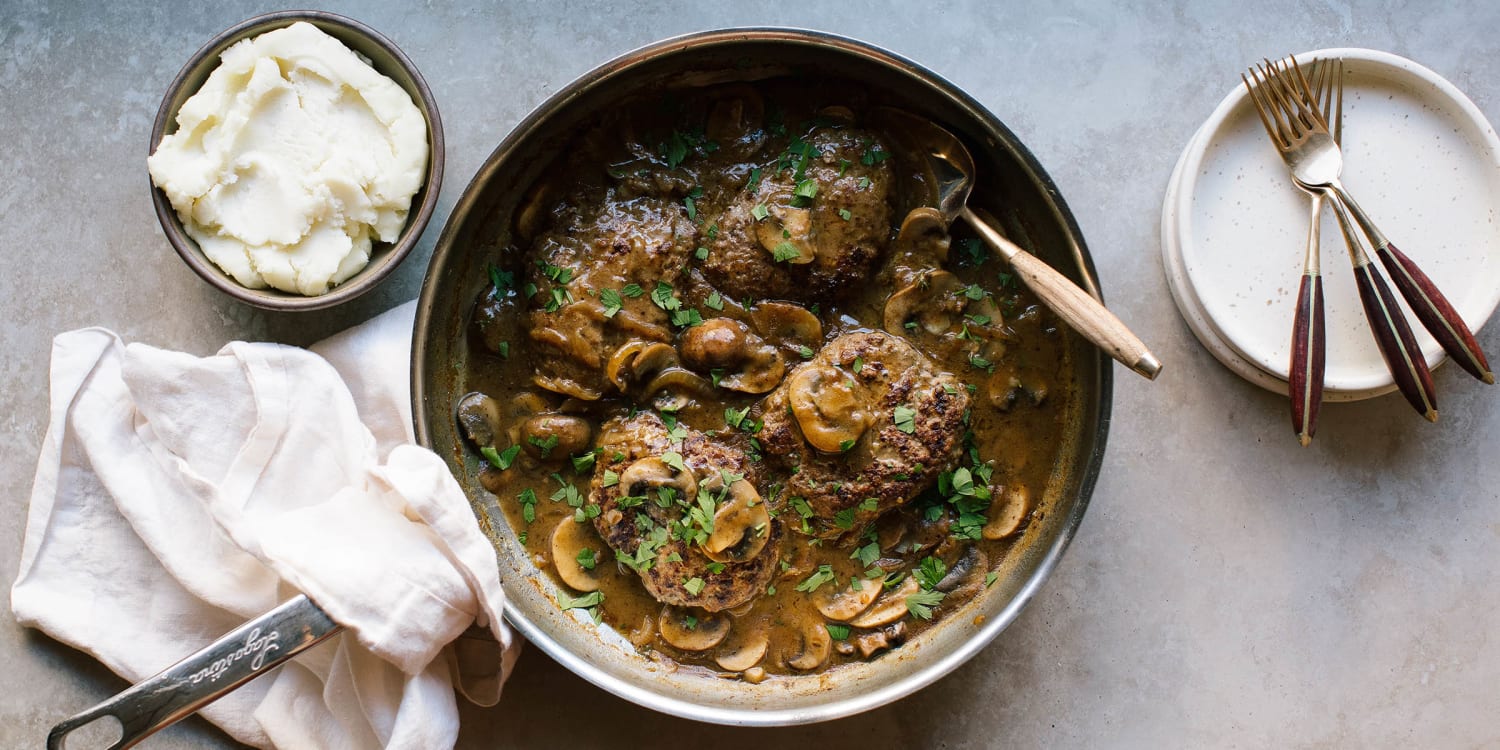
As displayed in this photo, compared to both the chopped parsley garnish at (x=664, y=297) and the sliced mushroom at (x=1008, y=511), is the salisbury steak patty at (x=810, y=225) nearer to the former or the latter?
the chopped parsley garnish at (x=664, y=297)

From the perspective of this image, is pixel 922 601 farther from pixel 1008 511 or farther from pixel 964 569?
pixel 1008 511

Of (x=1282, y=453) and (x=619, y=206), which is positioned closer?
(x=619, y=206)

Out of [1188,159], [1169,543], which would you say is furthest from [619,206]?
[1169,543]

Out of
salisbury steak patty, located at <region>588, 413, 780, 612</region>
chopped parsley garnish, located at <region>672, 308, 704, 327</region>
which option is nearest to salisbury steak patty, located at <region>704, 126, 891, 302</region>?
chopped parsley garnish, located at <region>672, 308, 704, 327</region>

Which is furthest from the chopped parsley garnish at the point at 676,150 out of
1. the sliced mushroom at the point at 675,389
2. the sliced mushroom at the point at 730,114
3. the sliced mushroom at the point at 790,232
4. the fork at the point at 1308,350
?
the fork at the point at 1308,350

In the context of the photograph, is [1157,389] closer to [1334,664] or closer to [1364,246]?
[1364,246]

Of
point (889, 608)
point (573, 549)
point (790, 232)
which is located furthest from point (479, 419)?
point (889, 608)
